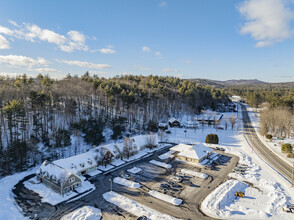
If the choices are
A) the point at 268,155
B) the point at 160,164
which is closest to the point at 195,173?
the point at 160,164

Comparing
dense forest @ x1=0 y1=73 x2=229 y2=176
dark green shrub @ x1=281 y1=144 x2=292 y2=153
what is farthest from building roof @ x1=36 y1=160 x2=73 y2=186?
dark green shrub @ x1=281 y1=144 x2=292 y2=153

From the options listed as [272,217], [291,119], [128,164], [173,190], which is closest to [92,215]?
[173,190]

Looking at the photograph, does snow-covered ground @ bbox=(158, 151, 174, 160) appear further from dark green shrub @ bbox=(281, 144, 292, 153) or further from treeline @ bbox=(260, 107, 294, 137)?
treeline @ bbox=(260, 107, 294, 137)

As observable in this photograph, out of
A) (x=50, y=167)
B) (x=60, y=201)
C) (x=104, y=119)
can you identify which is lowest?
(x=60, y=201)

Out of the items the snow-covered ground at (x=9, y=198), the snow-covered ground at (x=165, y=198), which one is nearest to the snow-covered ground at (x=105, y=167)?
the snow-covered ground at (x=165, y=198)

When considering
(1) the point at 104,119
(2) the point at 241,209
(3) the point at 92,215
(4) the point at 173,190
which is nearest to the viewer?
(3) the point at 92,215

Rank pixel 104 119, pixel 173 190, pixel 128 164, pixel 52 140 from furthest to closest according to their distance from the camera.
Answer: pixel 104 119
pixel 52 140
pixel 128 164
pixel 173 190

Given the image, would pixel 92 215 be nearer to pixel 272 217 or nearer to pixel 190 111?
pixel 272 217
